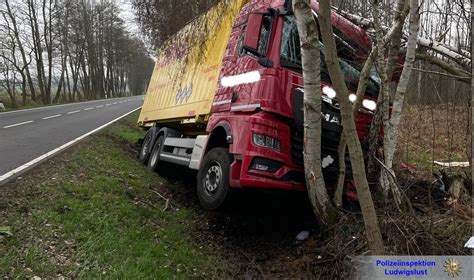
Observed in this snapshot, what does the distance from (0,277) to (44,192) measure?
6.40 ft

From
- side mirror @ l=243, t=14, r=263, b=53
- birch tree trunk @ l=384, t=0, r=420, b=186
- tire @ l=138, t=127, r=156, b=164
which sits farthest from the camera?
tire @ l=138, t=127, r=156, b=164

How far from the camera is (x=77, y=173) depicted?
6090 millimetres

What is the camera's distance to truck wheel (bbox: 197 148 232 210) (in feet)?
15.8

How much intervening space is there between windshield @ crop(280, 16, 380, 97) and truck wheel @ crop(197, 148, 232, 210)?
1.40 meters

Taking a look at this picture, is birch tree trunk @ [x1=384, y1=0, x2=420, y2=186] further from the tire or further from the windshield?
the tire

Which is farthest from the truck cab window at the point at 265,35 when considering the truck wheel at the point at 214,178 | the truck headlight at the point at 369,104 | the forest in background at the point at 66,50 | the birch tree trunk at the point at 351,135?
the forest in background at the point at 66,50

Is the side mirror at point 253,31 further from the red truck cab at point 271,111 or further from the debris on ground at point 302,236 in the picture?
the debris on ground at point 302,236

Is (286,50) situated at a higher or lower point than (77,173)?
higher

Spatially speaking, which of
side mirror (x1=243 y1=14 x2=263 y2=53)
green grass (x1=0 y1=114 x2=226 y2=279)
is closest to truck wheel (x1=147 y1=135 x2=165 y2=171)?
green grass (x1=0 y1=114 x2=226 y2=279)

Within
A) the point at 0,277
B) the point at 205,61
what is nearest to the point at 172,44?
the point at 205,61

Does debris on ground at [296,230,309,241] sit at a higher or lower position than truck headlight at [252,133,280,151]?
lower

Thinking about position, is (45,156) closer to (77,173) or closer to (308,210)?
(77,173)

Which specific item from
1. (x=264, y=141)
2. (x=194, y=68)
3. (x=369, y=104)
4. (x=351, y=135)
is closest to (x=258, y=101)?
(x=264, y=141)

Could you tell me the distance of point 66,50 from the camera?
1454 inches
